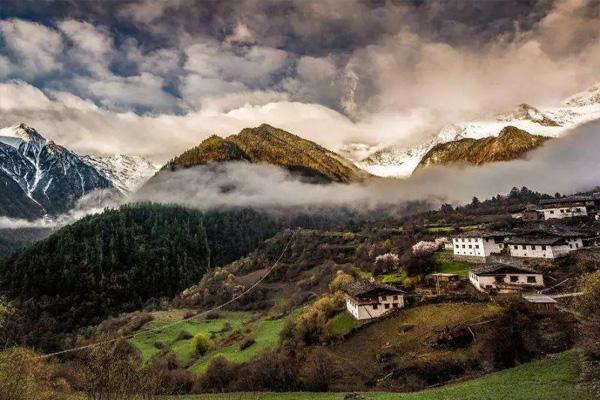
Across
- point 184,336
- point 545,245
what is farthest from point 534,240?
point 184,336

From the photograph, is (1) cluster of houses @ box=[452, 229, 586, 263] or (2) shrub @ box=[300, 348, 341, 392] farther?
(1) cluster of houses @ box=[452, 229, 586, 263]

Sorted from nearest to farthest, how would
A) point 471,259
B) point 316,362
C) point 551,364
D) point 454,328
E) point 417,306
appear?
point 551,364 < point 316,362 < point 454,328 < point 417,306 < point 471,259

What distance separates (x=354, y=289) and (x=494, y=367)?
38154 mm

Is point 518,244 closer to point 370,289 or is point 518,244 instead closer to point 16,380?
point 370,289

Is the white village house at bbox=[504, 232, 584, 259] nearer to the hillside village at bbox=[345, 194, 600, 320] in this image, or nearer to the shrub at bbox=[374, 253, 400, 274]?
the hillside village at bbox=[345, 194, 600, 320]

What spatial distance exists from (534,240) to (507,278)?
2018cm

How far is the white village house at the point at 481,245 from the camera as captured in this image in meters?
98.8

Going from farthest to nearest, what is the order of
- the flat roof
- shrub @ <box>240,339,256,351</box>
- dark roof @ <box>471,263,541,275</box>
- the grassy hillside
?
1. shrub @ <box>240,339,256,351</box>
2. the grassy hillside
3. dark roof @ <box>471,263,541,275</box>
4. the flat roof

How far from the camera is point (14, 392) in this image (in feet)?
105

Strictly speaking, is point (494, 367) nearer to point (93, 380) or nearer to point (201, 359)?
point (93, 380)

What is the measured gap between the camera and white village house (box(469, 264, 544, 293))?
7425cm

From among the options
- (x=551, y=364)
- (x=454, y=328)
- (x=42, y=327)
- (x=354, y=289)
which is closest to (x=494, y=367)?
(x=551, y=364)

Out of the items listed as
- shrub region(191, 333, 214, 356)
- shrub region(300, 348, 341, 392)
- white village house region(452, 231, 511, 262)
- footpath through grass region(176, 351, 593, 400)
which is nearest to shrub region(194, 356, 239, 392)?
shrub region(300, 348, 341, 392)

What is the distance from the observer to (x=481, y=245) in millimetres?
99250
